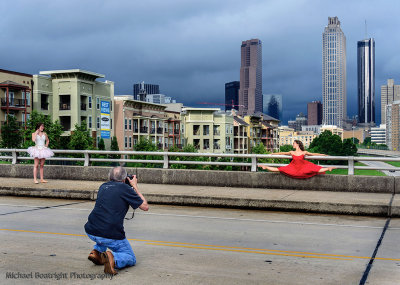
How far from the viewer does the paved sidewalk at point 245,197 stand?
11.6 m

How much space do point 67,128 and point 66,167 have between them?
5351cm

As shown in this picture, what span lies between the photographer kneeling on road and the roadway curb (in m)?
6.34

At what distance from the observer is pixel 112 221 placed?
611 cm

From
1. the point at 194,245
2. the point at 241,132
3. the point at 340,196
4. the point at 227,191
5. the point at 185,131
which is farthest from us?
the point at 241,132

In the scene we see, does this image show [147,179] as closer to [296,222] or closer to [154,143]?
[296,222]

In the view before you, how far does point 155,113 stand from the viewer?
8775cm

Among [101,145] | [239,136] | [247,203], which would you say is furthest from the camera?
[239,136]

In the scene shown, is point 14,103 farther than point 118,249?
Yes

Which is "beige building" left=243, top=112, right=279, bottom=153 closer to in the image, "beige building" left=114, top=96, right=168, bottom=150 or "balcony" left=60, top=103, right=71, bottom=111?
"beige building" left=114, top=96, right=168, bottom=150

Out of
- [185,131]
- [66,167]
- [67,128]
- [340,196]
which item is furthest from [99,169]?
[185,131]

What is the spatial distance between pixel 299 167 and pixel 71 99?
57.0 metres

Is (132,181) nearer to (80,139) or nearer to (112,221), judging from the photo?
(112,221)

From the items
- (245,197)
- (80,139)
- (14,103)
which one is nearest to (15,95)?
(14,103)

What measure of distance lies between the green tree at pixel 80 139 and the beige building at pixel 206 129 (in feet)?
127
